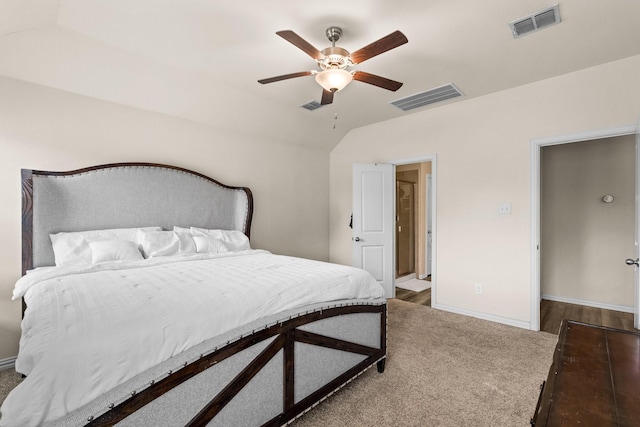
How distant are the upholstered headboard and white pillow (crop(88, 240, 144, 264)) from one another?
408 millimetres

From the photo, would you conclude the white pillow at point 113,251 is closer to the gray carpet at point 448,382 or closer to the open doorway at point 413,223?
the gray carpet at point 448,382

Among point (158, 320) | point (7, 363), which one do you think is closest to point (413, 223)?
point (158, 320)

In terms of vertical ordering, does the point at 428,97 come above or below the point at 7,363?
above

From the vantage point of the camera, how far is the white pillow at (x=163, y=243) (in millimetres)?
2833

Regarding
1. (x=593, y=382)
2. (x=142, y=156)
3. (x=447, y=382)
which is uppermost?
(x=142, y=156)

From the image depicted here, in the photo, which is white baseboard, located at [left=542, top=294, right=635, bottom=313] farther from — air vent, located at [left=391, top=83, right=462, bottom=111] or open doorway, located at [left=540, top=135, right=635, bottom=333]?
air vent, located at [left=391, top=83, right=462, bottom=111]

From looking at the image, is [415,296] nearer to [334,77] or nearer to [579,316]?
[579,316]

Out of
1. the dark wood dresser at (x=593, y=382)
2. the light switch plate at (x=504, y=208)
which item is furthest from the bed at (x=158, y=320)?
the light switch plate at (x=504, y=208)

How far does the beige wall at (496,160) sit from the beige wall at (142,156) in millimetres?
1697

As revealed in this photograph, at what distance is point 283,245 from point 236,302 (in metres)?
3.09

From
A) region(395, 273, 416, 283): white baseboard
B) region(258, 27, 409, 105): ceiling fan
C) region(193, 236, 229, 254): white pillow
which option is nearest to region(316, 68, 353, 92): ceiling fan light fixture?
region(258, 27, 409, 105): ceiling fan

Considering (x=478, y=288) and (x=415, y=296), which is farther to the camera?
(x=415, y=296)

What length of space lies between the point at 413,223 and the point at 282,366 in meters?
4.96

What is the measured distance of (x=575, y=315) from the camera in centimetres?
383
